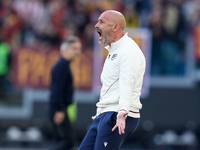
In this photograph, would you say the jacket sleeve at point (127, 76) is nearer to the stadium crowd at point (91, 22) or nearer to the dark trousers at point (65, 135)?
the dark trousers at point (65, 135)

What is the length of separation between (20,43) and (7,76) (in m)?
0.94

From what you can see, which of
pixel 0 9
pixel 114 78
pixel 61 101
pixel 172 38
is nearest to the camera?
pixel 114 78

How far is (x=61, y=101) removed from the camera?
969 cm

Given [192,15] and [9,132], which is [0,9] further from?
[192,15]

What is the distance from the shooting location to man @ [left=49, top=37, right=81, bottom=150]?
9613mm

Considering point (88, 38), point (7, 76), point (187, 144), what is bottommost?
point (187, 144)

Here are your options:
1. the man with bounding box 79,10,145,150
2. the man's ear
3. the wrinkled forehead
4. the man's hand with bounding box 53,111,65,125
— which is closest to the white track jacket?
the man with bounding box 79,10,145,150

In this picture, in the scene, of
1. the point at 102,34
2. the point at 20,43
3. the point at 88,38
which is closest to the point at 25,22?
the point at 20,43

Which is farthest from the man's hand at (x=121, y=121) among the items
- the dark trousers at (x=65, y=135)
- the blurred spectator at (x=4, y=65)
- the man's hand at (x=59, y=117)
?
the blurred spectator at (x=4, y=65)

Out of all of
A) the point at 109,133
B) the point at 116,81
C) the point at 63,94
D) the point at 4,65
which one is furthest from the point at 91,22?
the point at 109,133

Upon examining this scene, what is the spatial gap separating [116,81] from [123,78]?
239 mm

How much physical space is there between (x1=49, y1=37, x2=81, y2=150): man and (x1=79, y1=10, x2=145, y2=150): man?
3212 millimetres

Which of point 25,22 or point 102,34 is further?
point 25,22

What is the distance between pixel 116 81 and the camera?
6277 millimetres
